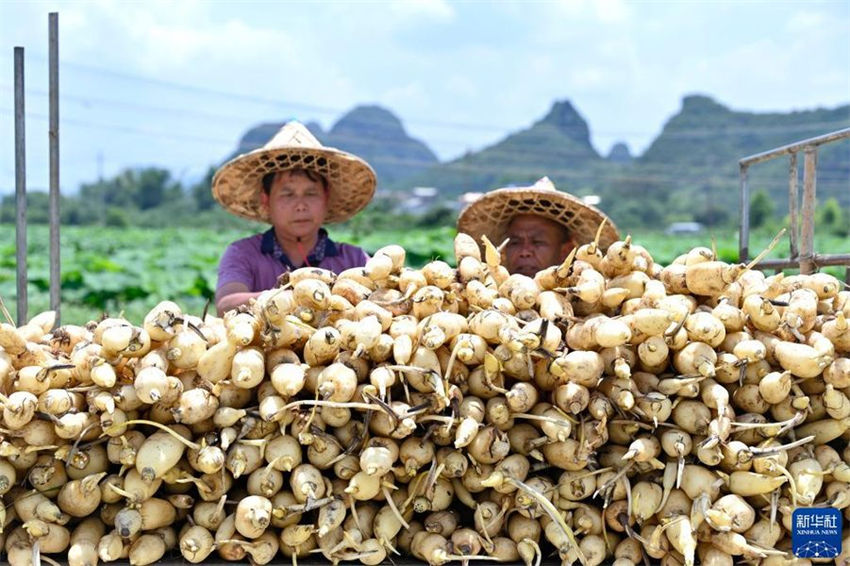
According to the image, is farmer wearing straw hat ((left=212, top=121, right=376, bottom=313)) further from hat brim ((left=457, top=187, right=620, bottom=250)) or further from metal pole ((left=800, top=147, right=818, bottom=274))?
metal pole ((left=800, top=147, right=818, bottom=274))

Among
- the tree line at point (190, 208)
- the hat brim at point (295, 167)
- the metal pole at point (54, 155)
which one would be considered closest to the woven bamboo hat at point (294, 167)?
the hat brim at point (295, 167)

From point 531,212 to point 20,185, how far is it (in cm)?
219

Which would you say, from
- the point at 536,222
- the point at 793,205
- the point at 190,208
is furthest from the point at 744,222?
the point at 190,208

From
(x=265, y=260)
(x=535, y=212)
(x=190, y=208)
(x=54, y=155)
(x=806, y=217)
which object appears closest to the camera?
(x=806, y=217)

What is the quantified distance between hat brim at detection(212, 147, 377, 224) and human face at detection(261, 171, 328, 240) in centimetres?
7

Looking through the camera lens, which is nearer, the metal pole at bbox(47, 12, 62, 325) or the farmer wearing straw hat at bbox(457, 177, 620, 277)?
the metal pole at bbox(47, 12, 62, 325)

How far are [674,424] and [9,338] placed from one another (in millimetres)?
1796

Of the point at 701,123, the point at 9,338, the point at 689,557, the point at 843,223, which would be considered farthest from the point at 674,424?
the point at 701,123

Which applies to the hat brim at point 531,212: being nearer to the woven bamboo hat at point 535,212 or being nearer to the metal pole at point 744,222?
the woven bamboo hat at point 535,212

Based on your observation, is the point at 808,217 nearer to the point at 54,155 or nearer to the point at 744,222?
the point at 744,222

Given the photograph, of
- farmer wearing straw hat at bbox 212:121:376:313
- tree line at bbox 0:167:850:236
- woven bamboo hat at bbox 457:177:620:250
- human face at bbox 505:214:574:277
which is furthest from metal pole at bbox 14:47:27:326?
tree line at bbox 0:167:850:236

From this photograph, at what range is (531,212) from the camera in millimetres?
3605

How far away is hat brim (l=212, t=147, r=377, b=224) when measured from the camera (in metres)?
3.67

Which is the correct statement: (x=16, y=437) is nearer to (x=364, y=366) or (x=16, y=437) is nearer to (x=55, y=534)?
(x=55, y=534)
